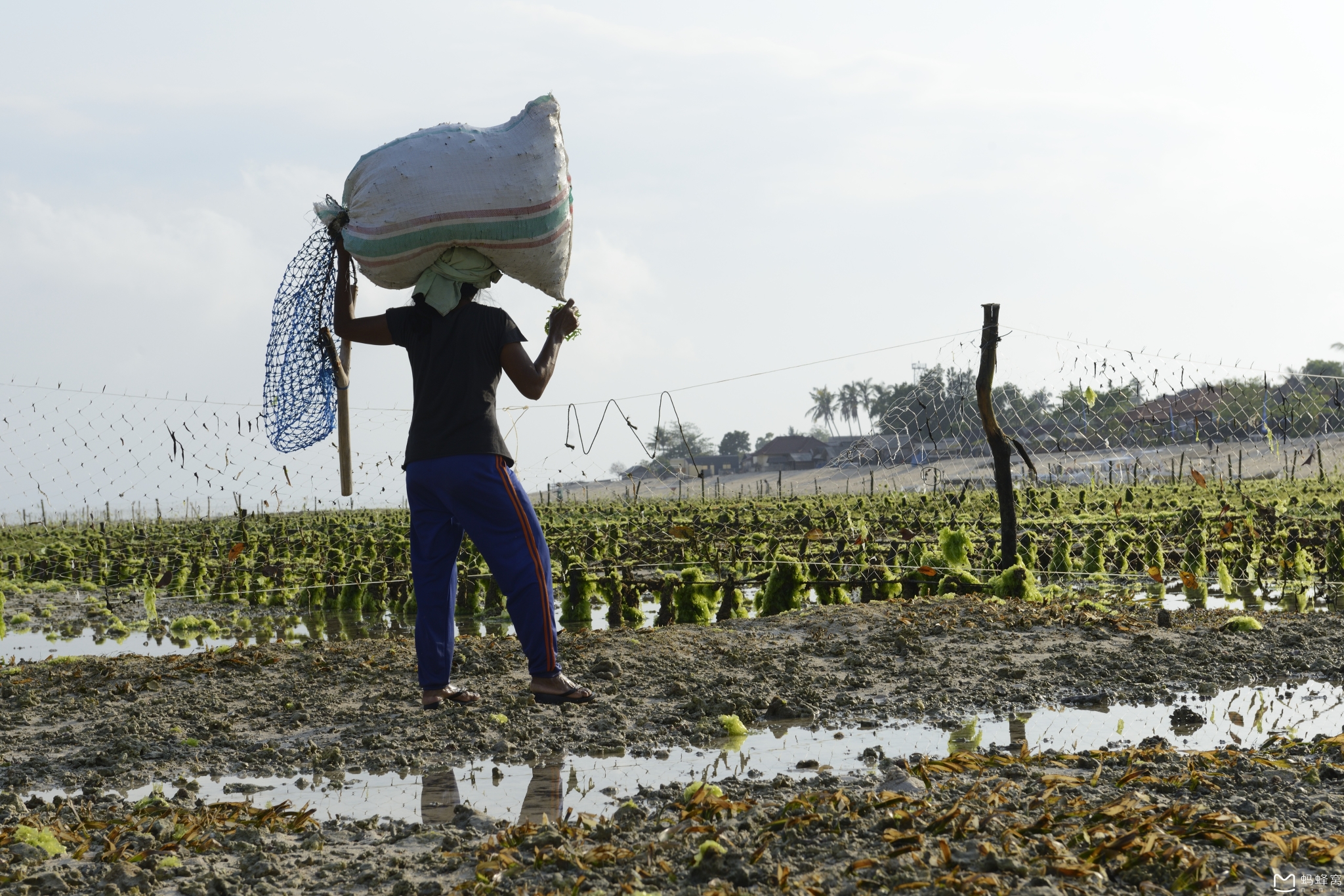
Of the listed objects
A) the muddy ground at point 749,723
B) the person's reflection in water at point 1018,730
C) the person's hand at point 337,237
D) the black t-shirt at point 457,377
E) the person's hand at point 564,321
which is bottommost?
the person's reflection in water at point 1018,730

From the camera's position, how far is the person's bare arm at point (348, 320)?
14.4 ft

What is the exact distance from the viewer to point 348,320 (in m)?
4.50

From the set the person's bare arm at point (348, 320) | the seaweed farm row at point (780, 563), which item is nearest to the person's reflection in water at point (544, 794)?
the person's bare arm at point (348, 320)

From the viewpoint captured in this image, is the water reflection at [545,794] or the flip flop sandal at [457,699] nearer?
the water reflection at [545,794]

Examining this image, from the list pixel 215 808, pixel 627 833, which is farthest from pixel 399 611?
pixel 627 833

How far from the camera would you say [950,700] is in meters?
4.37

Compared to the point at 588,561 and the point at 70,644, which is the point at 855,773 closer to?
the point at 70,644

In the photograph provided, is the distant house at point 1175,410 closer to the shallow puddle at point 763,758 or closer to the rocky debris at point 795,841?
the shallow puddle at point 763,758

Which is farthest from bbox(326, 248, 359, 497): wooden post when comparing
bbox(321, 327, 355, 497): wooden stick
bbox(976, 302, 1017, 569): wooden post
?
bbox(976, 302, 1017, 569): wooden post

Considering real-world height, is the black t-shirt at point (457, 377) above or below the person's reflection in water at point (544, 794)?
above

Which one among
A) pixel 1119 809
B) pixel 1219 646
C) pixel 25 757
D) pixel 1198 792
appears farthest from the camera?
pixel 1219 646

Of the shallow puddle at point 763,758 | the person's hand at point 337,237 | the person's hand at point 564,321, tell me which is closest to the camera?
the shallow puddle at point 763,758

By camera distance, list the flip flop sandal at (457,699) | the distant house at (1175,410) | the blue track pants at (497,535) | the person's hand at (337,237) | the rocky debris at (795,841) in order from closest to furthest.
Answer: the rocky debris at (795,841)
the blue track pants at (497,535)
the flip flop sandal at (457,699)
the person's hand at (337,237)
the distant house at (1175,410)

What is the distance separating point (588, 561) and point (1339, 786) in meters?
10.3
